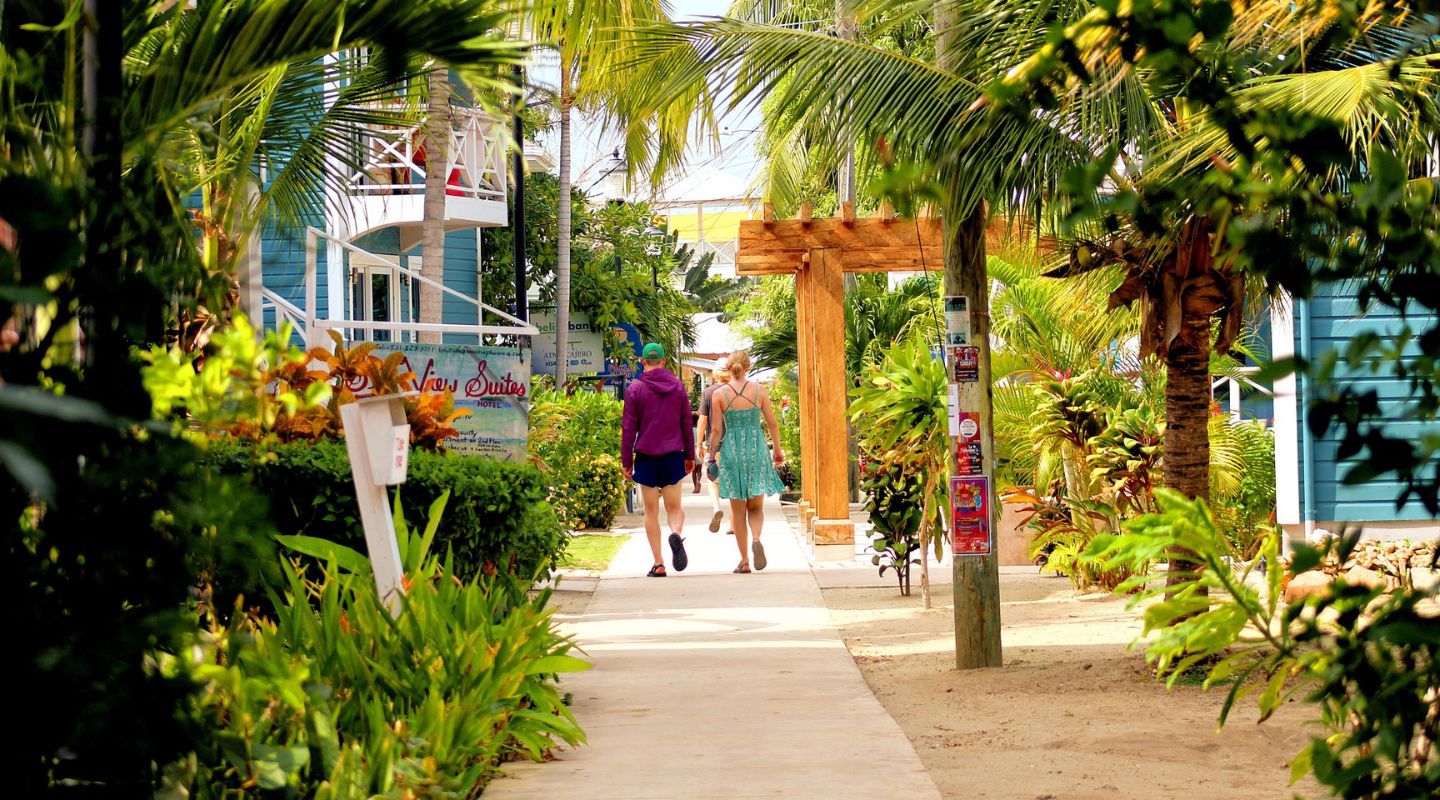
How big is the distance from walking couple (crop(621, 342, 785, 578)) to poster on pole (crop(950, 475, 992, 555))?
4665 mm

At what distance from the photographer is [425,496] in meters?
7.20

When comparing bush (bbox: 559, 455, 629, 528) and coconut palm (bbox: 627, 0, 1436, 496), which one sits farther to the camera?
bush (bbox: 559, 455, 629, 528)

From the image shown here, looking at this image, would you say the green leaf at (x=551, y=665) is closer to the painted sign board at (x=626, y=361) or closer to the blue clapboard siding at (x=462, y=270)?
the blue clapboard siding at (x=462, y=270)

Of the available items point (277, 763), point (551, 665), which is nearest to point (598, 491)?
point (551, 665)

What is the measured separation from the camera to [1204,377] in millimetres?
7695

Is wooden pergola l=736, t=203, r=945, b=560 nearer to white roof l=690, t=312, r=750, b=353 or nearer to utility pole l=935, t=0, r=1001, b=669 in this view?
utility pole l=935, t=0, r=1001, b=669

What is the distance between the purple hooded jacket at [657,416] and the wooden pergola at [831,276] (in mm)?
1852

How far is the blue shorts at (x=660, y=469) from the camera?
1262 centimetres

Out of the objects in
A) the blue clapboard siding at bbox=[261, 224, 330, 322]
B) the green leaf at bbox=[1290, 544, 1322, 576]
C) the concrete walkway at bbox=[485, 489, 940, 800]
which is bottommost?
the concrete walkway at bbox=[485, 489, 940, 800]

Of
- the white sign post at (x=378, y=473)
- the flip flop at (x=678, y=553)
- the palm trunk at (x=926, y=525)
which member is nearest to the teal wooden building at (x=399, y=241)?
the flip flop at (x=678, y=553)

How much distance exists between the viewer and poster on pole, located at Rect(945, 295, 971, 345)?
7.73 m

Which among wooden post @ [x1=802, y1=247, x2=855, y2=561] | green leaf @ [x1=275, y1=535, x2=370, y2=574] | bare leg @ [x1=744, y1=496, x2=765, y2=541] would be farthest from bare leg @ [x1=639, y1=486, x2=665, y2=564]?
green leaf @ [x1=275, y1=535, x2=370, y2=574]

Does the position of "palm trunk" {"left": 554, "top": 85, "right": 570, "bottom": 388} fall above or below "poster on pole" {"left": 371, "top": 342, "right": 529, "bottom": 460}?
above

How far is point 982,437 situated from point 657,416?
198 inches
